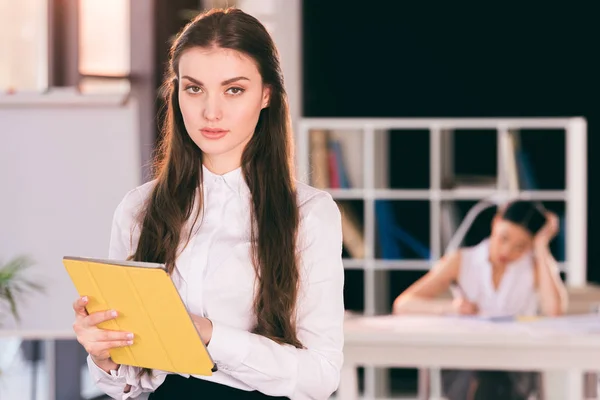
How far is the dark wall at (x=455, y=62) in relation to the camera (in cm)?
569

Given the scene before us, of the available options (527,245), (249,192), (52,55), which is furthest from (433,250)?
(249,192)

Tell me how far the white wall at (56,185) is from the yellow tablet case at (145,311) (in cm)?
239

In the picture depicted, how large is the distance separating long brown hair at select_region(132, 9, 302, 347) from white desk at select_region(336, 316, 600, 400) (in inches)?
78.7

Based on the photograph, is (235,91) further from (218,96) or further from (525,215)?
(525,215)

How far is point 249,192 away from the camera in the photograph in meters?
1.50

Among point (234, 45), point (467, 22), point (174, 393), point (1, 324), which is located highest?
point (467, 22)

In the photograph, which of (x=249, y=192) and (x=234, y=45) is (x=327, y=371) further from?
(x=234, y=45)

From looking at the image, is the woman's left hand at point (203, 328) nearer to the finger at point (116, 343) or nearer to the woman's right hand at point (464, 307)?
the finger at point (116, 343)

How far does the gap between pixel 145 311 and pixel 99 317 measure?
0.24ft

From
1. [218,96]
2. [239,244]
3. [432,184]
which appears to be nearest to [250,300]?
[239,244]

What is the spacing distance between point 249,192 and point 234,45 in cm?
23

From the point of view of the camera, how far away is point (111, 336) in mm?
1361

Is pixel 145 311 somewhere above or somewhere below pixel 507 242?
above

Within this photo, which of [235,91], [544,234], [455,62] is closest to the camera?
[235,91]
